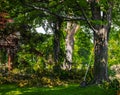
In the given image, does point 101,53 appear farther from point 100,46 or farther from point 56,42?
point 56,42

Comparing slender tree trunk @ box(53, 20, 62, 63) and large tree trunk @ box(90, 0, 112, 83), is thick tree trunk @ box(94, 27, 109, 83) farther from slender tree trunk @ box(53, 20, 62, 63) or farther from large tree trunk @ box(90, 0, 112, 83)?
slender tree trunk @ box(53, 20, 62, 63)

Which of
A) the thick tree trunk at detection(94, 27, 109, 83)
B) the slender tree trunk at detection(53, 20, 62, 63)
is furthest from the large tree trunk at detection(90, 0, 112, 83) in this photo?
the slender tree trunk at detection(53, 20, 62, 63)

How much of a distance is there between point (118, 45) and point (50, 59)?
38.7 meters

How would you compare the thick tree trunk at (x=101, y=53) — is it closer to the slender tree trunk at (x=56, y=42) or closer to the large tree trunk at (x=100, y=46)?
the large tree trunk at (x=100, y=46)

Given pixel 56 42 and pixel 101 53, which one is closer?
pixel 101 53

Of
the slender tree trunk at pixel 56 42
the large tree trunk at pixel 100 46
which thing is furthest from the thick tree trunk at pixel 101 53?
the slender tree trunk at pixel 56 42

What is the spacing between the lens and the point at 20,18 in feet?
72.8

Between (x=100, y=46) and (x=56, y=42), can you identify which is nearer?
(x=100, y=46)

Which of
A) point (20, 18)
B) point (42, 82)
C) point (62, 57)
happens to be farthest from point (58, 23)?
point (42, 82)

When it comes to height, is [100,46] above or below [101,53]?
above

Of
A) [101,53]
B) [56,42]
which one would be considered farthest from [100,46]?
[56,42]

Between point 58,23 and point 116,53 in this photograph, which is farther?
point 116,53

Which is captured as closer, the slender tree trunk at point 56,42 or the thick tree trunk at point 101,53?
the thick tree trunk at point 101,53

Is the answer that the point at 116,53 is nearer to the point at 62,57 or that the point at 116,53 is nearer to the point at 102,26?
the point at 62,57
